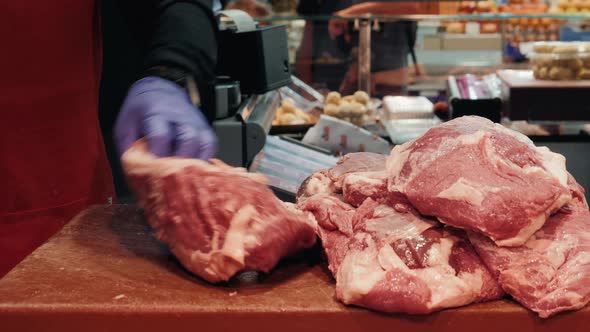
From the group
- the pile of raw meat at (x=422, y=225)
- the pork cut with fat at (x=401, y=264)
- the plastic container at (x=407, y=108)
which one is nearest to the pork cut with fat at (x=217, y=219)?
the pile of raw meat at (x=422, y=225)

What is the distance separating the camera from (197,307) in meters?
1.57

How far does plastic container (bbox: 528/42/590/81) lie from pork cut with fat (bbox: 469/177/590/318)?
2885mm

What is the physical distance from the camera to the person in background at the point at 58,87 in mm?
2439

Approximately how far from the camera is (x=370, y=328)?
61.6 inches

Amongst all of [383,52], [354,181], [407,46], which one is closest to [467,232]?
[354,181]

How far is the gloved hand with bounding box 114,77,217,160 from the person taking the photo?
77.5 inches

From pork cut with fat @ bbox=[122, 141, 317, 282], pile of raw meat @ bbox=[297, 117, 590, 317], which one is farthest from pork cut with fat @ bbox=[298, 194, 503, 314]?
pork cut with fat @ bbox=[122, 141, 317, 282]


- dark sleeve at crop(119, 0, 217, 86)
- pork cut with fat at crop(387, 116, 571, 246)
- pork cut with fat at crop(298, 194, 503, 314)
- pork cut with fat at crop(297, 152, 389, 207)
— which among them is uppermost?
dark sleeve at crop(119, 0, 217, 86)

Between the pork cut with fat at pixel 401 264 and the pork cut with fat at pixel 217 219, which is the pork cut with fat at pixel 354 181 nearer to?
the pork cut with fat at pixel 401 264

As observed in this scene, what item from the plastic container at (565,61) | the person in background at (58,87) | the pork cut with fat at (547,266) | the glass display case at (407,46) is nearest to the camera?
the pork cut with fat at (547,266)

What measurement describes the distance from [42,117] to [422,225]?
140 cm

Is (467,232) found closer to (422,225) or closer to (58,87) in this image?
(422,225)

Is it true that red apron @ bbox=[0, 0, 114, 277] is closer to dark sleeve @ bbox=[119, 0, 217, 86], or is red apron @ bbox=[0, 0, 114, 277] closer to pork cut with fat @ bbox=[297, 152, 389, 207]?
dark sleeve @ bbox=[119, 0, 217, 86]

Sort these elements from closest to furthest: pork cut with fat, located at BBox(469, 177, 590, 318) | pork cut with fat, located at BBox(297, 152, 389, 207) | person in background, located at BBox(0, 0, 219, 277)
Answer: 1. pork cut with fat, located at BBox(469, 177, 590, 318)
2. pork cut with fat, located at BBox(297, 152, 389, 207)
3. person in background, located at BBox(0, 0, 219, 277)
